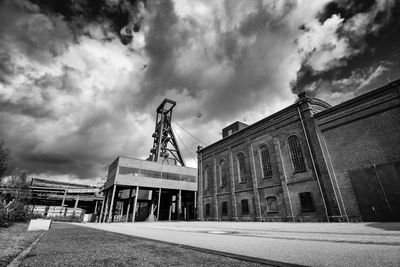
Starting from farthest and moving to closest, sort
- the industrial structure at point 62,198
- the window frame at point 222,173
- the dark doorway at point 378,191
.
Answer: the industrial structure at point 62,198 < the window frame at point 222,173 < the dark doorway at point 378,191

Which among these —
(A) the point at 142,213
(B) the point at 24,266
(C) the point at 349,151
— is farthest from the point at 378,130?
(A) the point at 142,213

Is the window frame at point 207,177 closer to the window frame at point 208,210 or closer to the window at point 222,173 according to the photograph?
the window frame at point 208,210

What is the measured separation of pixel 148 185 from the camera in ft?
94.2

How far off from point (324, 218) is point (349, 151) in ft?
16.6

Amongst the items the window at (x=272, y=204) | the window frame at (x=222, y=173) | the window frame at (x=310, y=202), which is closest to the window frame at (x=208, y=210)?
the window frame at (x=222, y=173)

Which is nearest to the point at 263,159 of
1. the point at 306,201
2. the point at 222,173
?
the point at 306,201

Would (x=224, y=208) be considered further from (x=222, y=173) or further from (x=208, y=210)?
(x=222, y=173)

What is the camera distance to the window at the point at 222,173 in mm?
22906

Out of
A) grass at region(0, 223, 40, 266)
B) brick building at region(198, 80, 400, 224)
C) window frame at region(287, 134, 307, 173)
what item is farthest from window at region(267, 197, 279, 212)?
grass at region(0, 223, 40, 266)

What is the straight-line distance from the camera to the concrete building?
1085 inches

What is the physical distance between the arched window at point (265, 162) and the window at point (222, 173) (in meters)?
5.26

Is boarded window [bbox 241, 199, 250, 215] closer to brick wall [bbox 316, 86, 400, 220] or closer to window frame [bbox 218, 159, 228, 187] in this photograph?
window frame [bbox 218, 159, 228, 187]

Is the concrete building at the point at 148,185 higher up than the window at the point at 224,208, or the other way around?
the concrete building at the point at 148,185

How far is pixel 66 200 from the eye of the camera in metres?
48.6
